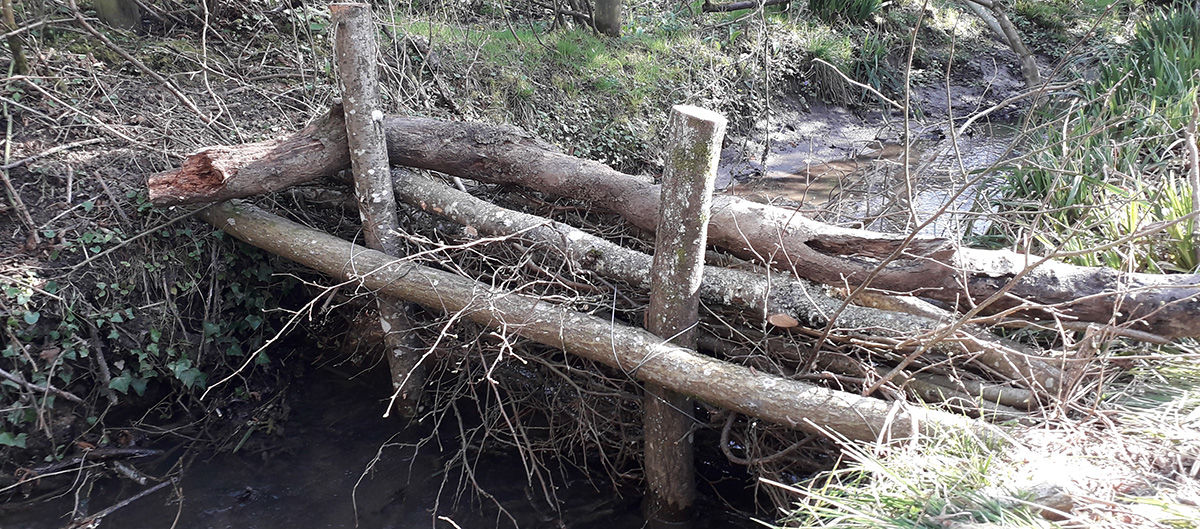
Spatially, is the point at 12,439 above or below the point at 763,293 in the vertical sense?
below

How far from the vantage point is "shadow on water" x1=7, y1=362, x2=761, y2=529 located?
3.30 metres

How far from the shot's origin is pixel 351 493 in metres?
3.48

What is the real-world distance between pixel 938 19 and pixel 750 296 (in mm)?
8556

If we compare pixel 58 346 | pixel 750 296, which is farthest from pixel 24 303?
pixel 750 296

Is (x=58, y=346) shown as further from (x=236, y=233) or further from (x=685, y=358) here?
(x=685, y=358)

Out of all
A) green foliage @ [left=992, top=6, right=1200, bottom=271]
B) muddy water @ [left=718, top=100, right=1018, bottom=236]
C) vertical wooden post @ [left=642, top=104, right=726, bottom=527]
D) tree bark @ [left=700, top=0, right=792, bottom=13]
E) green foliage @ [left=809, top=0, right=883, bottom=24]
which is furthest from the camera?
green foliage @ [left=809, top=0, right=883, bottom=24]

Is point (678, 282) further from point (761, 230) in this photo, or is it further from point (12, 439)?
point (12, 439)

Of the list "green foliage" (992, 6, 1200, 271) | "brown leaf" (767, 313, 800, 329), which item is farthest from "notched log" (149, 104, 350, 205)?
"green foliage" (992, 6, 1200, 271)

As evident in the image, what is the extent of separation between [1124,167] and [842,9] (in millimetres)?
5040

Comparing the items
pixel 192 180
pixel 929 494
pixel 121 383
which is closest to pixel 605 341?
pixel 929 494

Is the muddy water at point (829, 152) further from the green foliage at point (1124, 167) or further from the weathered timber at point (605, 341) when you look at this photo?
the weathered timber at point (605, 341)

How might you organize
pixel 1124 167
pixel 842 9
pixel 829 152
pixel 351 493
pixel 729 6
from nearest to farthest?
1. pixel 351 493
2. pixel 1124 167
3. pixel 829 152
4. pixel 729 6
5. pixel 842 9

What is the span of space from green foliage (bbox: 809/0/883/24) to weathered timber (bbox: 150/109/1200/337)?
20.8 ft

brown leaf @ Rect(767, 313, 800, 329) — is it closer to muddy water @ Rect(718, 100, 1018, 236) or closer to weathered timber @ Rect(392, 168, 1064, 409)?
weathered timber @ Rect(392, 168, 1064, 409)
